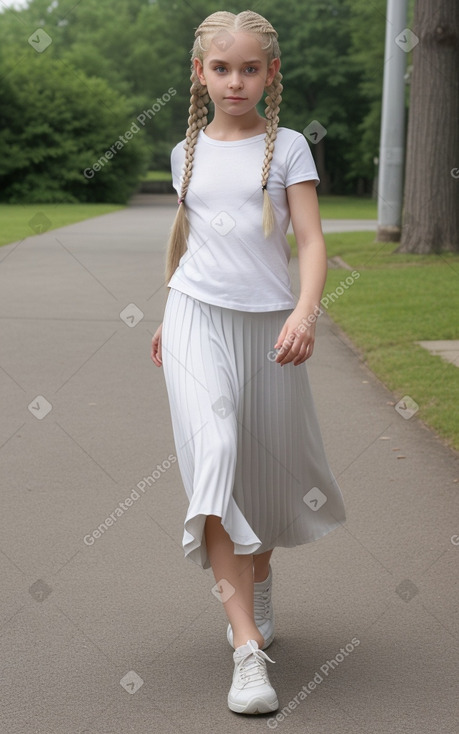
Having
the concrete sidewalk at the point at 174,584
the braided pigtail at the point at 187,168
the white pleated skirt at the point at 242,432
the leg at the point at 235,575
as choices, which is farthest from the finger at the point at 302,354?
the concrete sidewalk at the point at 174,584

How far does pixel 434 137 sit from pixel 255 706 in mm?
15233

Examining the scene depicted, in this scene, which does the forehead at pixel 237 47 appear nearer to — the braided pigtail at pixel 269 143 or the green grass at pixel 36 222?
the braided pigtail at pixel 269 143

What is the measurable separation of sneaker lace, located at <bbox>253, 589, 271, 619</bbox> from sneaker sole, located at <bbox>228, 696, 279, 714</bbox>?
0.54 meters

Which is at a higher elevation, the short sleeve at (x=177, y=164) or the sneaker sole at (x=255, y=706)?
the short sleeve at (x=177, y=164)

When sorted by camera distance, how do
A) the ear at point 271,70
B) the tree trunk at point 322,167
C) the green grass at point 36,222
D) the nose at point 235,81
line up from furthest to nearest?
the tree trunk at point 322,167
the green grass at point 36,222
the ear at point 271,70
the nose at point 235,81

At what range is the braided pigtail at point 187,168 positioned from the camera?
352 cm

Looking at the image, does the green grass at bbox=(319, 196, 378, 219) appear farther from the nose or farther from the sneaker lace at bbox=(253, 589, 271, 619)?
the nose

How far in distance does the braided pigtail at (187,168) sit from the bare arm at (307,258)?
0.32 meters

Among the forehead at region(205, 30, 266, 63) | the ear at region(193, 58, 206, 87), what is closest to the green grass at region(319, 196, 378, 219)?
the ear at region(193, 58, 206, 87)

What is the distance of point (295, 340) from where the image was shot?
3.25 meters

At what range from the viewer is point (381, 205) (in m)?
19.8

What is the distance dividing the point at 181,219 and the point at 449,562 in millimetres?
1981

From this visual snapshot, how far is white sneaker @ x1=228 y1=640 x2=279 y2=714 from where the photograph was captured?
3.29 metres

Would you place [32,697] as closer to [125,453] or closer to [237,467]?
[237,467]
